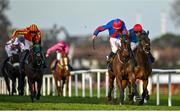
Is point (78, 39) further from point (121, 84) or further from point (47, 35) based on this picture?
point (121, 84)

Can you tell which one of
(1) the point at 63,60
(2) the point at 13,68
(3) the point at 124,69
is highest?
(3) the point at 124,69

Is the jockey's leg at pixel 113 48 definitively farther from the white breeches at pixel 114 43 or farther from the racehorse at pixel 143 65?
the racehorse at pixel 143 65

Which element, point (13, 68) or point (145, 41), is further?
point (13, 68)

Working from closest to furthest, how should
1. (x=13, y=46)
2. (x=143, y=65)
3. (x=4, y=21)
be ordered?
(x=143, y=65) < (x=13, y=46) < (x=4, y=21)

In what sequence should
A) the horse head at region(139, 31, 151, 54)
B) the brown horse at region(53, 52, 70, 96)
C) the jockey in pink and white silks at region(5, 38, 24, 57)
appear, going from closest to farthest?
the horse head at region(139, 31, 151, 54) → the jockey in pink and white silks at region(5, 38, 24, 57) → the brown horse at region(53, 52, 70, 96)

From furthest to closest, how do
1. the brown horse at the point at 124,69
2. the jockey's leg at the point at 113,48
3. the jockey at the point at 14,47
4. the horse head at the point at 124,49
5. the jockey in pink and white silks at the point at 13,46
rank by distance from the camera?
the jockey at the point at 14,47
the jockey in pink and white silks at the point at 13,46
the jockey's leg at the point at 113,48
the brown horse at the point at 124,69
the horse head at the point at 124,49

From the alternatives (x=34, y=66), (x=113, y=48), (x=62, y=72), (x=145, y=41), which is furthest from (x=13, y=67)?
(x=145, y=41)

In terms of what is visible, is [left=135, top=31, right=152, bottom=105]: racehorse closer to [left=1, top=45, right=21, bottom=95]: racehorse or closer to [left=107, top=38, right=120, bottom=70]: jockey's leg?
[left=107, top=38, right=120, bottom=70]: jockey's leg

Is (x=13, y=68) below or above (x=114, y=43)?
below

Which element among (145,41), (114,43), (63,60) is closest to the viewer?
(145,41)

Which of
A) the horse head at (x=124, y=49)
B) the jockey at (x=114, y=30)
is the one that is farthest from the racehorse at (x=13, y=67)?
the horse head at (x=124, y=49)

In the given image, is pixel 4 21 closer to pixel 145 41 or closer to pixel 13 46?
pixel 13 46

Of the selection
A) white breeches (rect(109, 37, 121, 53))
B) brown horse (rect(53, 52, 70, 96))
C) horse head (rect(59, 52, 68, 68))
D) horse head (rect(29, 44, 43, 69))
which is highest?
white breeches (rect(109, 37, 121, 53))

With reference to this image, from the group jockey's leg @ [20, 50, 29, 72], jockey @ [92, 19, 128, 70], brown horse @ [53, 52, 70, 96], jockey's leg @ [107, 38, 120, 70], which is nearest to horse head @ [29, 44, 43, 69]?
jockey's leg @ [20, 50, 29, 72]
